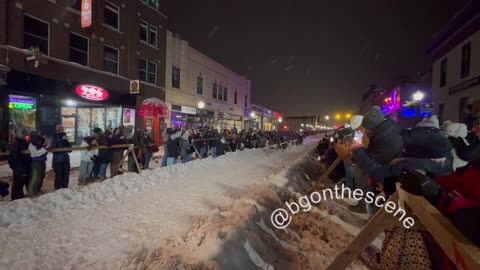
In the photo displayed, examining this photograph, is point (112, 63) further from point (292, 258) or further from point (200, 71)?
point (292, 258)

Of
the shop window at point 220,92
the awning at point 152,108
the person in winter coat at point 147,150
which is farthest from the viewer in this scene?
the shop window at point 220,92

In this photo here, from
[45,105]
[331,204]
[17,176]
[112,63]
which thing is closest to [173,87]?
[112,63]

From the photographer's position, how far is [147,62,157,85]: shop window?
73.1 feet

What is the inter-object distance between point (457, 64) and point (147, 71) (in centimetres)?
2286

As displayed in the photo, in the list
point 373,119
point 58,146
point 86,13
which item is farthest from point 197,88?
point 373,119

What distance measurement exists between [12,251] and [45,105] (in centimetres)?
1452

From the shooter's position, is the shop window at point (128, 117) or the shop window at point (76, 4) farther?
the shop window at point (128, 117)

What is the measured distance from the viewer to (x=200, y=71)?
2842cm

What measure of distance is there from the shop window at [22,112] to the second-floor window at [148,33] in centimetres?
1057

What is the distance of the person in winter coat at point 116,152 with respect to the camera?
873cm

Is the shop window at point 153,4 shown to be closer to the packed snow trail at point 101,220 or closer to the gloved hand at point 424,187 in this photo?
the packed snow trail at point 101,220

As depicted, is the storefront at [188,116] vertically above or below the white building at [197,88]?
below

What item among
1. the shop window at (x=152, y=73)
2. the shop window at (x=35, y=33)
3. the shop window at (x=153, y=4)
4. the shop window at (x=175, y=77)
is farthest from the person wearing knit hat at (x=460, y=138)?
the shop window at (x=153, y=4)

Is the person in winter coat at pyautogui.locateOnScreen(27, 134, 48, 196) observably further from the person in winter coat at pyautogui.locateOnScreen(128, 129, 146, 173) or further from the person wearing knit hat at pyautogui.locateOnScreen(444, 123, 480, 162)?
the person wearing knit hat at pyautogui.locateOnScreen(444, 123, 480, 162)
